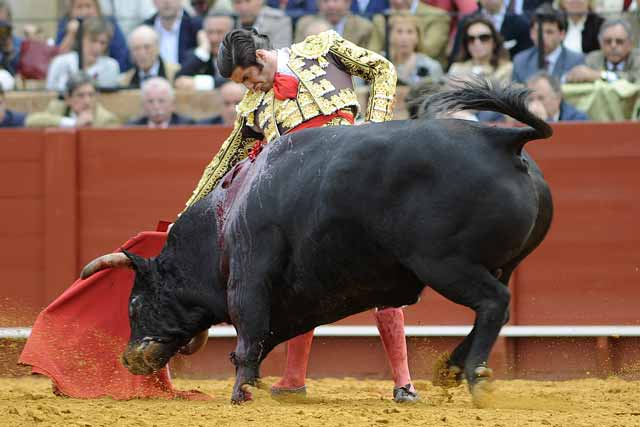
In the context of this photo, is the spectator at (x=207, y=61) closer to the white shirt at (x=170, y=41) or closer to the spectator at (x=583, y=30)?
the white shirt at (x=170, y=41)

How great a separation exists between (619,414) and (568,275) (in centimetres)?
260

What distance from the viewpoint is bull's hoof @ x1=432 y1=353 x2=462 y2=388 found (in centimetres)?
452

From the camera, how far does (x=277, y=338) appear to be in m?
5.19

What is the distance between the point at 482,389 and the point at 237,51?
1.72 metres

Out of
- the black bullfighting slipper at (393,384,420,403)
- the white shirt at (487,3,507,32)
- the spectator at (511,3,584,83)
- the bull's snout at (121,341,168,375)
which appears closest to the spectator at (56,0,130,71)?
the white shirt at (487,3,507,32)

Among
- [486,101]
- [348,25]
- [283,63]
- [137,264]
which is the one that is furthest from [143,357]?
[348,25]

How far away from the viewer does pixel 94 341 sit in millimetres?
5766

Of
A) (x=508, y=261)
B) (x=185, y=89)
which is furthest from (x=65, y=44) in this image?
(x=508, y=261)

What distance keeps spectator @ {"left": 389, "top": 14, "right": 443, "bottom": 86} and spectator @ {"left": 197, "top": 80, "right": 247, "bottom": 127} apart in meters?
1.05

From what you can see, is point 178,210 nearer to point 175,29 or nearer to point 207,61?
point 207,61

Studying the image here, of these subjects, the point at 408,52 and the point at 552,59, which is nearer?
the point at 552,59

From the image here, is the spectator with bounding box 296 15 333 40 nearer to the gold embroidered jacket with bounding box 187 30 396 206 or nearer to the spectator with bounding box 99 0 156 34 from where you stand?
the spectator with bounding box 99 0 156 34

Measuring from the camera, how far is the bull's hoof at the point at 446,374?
4.52 m

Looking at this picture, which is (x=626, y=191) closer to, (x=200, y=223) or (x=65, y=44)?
(x=200, y=223)
